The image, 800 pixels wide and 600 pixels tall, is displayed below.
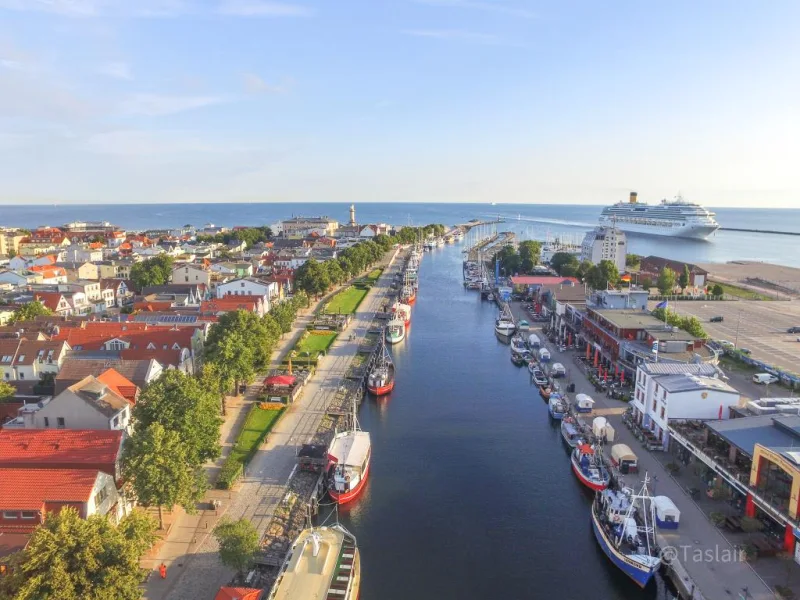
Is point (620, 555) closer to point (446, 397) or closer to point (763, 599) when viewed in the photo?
point (763, 599)

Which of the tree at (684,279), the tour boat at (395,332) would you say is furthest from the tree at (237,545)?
the tree at (684,279)

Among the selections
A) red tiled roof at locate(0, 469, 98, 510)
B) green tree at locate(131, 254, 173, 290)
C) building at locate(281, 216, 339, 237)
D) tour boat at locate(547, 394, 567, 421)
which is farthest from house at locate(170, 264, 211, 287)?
building at locate(281, 216, 339, 237)

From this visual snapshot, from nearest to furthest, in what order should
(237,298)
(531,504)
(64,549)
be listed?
1. (64,549)
2. (531,504)
3. (237,298)

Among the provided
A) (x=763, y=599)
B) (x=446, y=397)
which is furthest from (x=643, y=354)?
(x=763, y=599)

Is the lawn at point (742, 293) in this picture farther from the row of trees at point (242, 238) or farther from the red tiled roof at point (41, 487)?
the row of trees at point (242, 238)

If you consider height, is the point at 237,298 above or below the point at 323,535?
above
